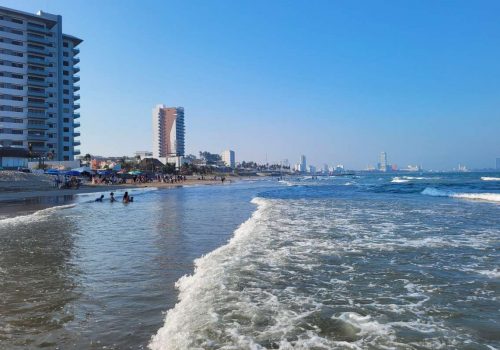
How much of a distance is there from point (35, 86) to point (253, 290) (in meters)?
94.7

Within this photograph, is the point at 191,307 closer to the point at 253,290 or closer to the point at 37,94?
the point at 253,290

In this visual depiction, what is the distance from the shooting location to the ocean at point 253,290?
5504mm

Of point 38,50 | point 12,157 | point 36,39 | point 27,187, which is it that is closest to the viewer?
point 27,187

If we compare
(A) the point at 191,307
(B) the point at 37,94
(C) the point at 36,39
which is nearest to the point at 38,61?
(C) the point at 36,39

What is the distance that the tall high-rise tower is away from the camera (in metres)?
82.6

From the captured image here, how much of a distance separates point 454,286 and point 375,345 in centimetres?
361

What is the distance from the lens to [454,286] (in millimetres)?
7926

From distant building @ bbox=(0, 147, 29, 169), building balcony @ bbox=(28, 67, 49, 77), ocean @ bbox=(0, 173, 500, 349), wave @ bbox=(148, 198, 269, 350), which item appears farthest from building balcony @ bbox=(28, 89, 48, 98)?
wave @ bbox=(148, 198, 269, 350)

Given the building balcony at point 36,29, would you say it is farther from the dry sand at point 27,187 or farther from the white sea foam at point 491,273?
the white sea foam at point 491,273

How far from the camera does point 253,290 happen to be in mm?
7699

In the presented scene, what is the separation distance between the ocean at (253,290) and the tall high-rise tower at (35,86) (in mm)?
77372

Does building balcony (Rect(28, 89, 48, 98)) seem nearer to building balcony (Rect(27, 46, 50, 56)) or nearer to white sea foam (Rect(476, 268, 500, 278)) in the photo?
building balcony (Rect(27, 46, 50, 56))

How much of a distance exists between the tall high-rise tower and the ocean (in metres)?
77.4

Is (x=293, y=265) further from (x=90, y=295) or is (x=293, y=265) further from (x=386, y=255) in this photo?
(x=90, y=295)
